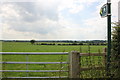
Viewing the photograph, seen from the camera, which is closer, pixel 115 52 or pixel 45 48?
pixel 115 52

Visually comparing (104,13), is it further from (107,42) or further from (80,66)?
(80,66)

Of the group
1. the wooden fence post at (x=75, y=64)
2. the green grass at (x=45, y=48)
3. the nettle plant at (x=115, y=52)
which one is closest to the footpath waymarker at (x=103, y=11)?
the nettle plant at (x=115, y=52)

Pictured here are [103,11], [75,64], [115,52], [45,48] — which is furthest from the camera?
[45,48]

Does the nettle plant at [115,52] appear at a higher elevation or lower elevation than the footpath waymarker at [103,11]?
lower

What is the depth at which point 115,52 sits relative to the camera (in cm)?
453

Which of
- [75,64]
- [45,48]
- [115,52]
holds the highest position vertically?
[115,52]

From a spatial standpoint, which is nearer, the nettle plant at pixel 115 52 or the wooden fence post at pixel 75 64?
the nettle plant at pixel 115 52

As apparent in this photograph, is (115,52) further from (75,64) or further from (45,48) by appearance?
(45,48)

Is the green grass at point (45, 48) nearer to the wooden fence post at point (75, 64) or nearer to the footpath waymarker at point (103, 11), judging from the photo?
the wooden fence post at point (75, 64)

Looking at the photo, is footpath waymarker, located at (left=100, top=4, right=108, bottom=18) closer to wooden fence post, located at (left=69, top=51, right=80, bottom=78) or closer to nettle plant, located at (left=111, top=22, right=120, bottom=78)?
nettle plant, located at (left=111, top=22, right=120, bottom=78)

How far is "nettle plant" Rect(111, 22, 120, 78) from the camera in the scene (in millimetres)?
4418

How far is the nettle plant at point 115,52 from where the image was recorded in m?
4.42

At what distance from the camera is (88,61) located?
172 inches

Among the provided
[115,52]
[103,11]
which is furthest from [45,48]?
[115,52]
